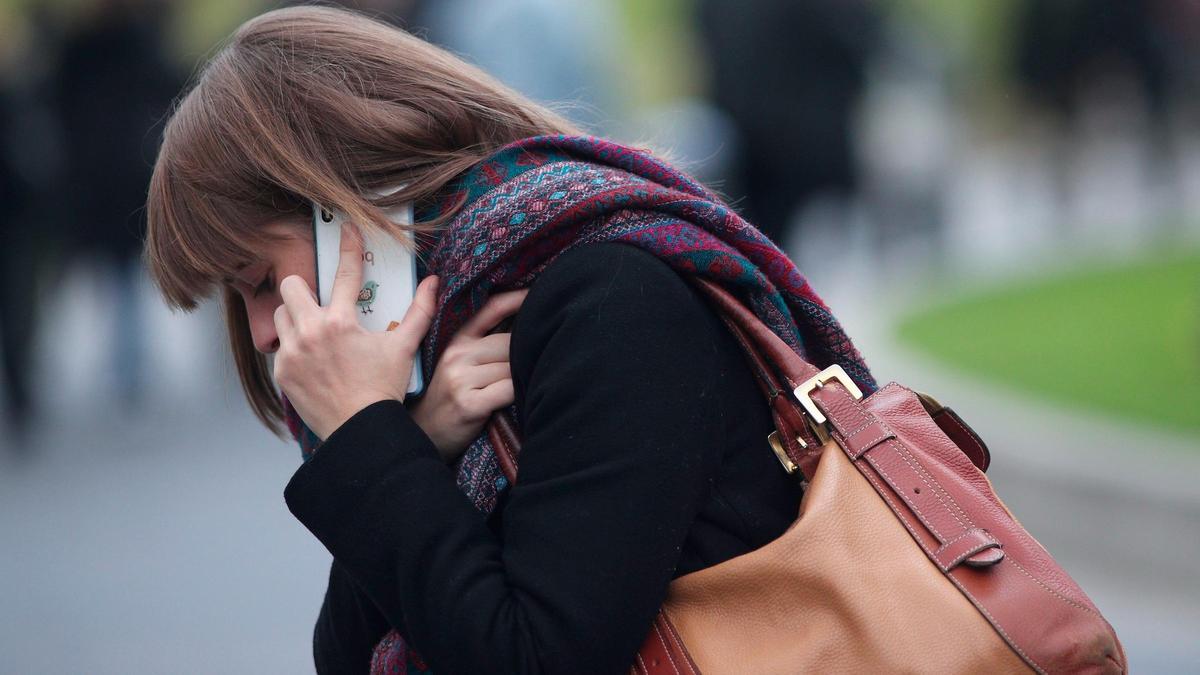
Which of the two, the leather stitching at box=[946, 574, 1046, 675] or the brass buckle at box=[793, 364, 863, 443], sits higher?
the brass buckle at box=[793, 364, 863, 443]

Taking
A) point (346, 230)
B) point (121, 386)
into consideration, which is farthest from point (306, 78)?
point (121, 386)

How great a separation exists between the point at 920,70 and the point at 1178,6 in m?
2.87

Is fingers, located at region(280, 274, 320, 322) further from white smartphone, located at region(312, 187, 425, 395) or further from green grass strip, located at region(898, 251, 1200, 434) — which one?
green grass strip, located at region(898, 251, 1200, 434)

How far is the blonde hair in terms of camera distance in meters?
1.63

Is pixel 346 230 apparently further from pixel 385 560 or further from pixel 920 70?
pixel 920 70

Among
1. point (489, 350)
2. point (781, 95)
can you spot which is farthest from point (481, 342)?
point (781, 95)

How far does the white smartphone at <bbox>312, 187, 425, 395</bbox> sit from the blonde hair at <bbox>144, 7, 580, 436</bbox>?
0.03 metres

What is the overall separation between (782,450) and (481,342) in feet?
1.18

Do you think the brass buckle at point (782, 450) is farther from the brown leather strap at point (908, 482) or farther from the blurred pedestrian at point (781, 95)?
the blurred pedestrian at point (781, 95)

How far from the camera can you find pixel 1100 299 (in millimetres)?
9211

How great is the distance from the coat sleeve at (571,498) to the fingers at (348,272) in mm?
207

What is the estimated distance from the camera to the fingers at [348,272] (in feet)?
5.32

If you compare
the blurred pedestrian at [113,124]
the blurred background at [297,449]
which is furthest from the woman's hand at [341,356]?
the blurred pedestrian at [113,124]

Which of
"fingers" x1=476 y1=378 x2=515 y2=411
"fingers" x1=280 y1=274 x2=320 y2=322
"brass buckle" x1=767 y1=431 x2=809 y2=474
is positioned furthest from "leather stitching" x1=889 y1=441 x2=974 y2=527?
"fingers" x1=280 y1=274 x2=320 y2=322
